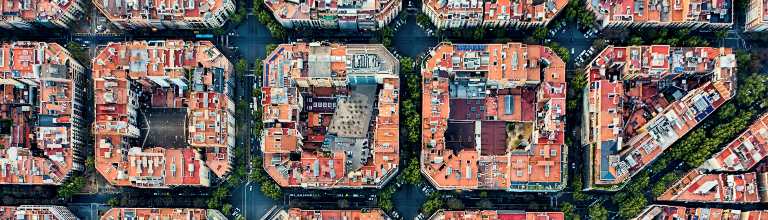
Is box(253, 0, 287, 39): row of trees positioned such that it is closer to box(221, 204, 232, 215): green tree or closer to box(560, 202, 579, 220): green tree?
box(221, 204, 232, 215): green tree

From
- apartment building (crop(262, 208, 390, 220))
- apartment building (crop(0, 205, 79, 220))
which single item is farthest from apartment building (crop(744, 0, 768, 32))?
apartment building (crop(0, 205, 79, 220))

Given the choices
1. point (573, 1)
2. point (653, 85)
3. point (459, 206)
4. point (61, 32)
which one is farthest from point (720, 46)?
point (61, 32)

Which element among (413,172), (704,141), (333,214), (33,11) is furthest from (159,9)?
(704,141)

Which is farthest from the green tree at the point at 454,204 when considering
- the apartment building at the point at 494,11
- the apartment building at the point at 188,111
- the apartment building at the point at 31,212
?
the apartment building at the point at 31,212

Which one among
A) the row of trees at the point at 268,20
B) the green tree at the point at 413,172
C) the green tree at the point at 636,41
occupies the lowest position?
the green tree at the point at 413,172

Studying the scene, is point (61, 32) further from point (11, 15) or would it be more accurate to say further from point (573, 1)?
point (573, 1)

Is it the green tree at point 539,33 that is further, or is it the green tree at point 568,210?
the green tree at point 568,210

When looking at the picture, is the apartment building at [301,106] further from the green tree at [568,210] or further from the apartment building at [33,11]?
the apartment building at [33,11]
